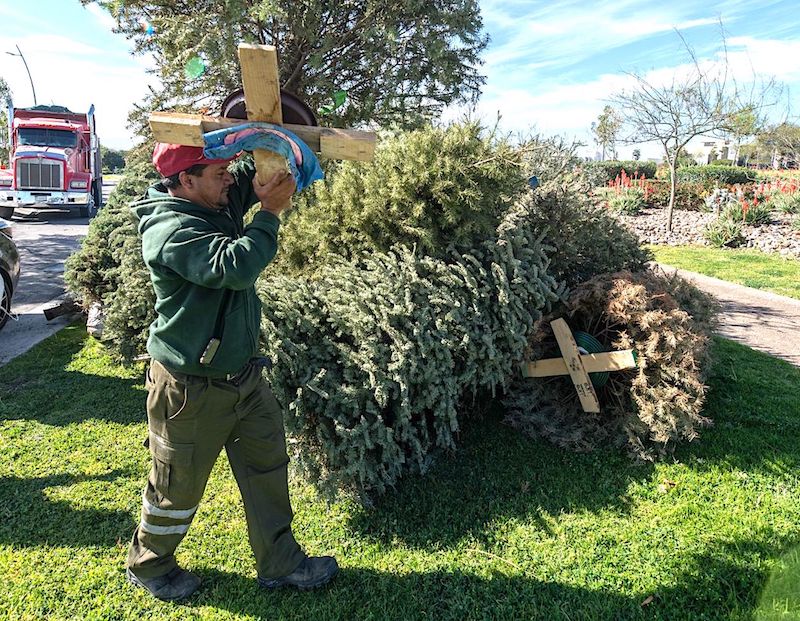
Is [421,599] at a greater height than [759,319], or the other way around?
[759,319]

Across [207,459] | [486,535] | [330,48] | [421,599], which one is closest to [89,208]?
[330,48]

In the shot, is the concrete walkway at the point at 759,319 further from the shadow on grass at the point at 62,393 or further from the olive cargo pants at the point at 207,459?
the shadow on grass at the point at 62,393

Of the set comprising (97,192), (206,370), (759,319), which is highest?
(97,192)

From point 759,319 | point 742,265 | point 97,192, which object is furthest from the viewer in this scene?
point 97,192

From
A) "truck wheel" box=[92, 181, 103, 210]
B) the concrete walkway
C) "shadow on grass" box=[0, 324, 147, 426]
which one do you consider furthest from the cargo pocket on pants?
"truck wheel" box=[92, 181, 103, 210]

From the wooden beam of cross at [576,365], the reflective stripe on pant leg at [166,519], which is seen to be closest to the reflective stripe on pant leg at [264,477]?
the reflective stripe on pant leg at [166,519]

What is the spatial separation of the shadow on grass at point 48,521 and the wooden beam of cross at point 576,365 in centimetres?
255

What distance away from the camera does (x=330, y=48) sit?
6879 millimetres

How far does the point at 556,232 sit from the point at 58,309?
6.04 m

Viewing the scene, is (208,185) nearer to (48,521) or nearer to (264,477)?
(264,477)

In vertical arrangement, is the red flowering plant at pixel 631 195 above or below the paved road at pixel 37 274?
above

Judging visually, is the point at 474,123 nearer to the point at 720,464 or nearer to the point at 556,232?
the point at 556,232

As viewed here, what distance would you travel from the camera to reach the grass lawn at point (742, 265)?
8.20 metres

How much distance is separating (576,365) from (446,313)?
934 mm
